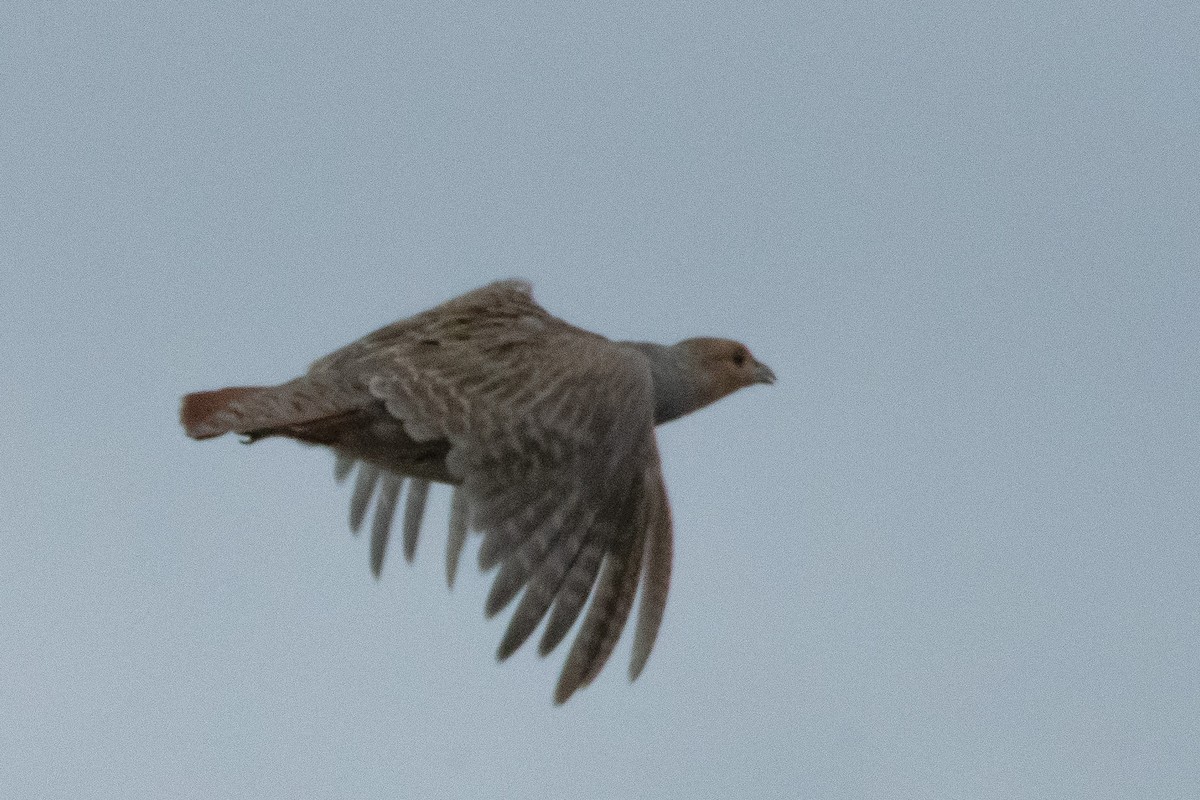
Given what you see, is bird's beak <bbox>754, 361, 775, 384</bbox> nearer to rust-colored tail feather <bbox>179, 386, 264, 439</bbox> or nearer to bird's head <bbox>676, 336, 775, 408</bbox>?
bird's head <bbox>676, 336, 775, 408</bbox>

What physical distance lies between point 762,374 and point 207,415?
4.40 metres

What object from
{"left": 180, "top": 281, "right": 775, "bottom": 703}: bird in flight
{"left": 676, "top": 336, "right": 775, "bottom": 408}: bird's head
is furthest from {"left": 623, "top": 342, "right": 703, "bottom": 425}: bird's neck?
{"left": 180, "top": 281, "right": 775, "bottom": 703}: bird in flight

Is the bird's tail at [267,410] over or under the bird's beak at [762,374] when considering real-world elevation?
under

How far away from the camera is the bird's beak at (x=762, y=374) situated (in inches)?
589

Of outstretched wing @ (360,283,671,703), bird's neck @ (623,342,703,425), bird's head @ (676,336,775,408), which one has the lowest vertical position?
outstretched wing @ (360,283,671,703)

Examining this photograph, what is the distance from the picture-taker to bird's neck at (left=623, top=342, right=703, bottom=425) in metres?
13.9

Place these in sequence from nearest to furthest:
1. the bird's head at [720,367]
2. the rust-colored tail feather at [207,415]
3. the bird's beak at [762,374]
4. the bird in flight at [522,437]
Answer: the rust-colored tail feather at [207,415] < the bird in flight at [522,437] < the bird's head at [720,367] < the bird's beak at [762,374]

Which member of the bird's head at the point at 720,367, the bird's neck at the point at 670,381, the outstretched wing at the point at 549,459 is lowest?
the outstretched wing at the point at 549,459

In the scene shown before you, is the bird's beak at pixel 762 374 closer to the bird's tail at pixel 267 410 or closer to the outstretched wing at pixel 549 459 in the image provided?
the outstretched wing at pixel 549 459

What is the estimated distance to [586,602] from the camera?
41.1 feet

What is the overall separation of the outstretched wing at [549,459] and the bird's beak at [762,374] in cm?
193

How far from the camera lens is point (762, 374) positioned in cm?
1499

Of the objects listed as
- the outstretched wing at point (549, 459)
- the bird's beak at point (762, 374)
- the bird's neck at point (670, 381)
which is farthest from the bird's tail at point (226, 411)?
the bird's beak at point (762, 374)

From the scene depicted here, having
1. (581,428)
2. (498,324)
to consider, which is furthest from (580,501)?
(498,324)
